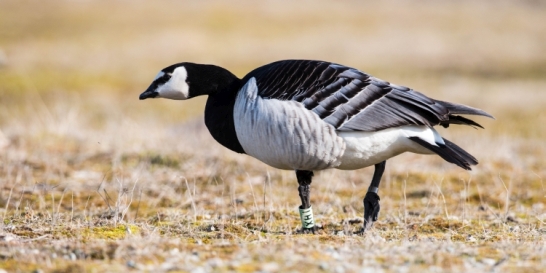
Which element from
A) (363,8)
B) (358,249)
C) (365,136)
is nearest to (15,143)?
(365,136)

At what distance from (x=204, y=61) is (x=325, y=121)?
27441 mm

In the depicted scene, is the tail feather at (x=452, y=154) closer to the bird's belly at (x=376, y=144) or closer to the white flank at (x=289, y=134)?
the bird's belly at (x=376, y=144)

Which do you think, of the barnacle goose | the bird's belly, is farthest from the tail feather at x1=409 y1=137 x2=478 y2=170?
the bird's belly

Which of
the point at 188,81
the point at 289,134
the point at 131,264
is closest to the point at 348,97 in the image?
the point at 289,134

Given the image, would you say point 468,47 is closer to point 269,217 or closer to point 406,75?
point 406,75

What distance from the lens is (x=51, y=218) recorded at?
657 cm

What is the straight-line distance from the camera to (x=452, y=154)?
6.21m

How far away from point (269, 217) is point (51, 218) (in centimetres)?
228

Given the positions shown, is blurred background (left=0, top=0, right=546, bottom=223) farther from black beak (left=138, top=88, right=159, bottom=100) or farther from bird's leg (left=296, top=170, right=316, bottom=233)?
black beak (left=138, top=88, right=159, bottom=100)

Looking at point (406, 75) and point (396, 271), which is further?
point (406, 75)

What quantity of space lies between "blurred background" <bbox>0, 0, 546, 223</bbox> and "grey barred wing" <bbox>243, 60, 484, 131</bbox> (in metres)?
2.38

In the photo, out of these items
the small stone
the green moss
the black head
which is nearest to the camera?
the small stone

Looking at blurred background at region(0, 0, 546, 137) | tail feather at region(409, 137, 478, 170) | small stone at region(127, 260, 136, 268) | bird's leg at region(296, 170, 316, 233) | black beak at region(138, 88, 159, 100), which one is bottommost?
small stone at region(127, 260, 136, 268)

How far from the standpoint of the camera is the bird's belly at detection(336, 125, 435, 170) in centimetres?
634
